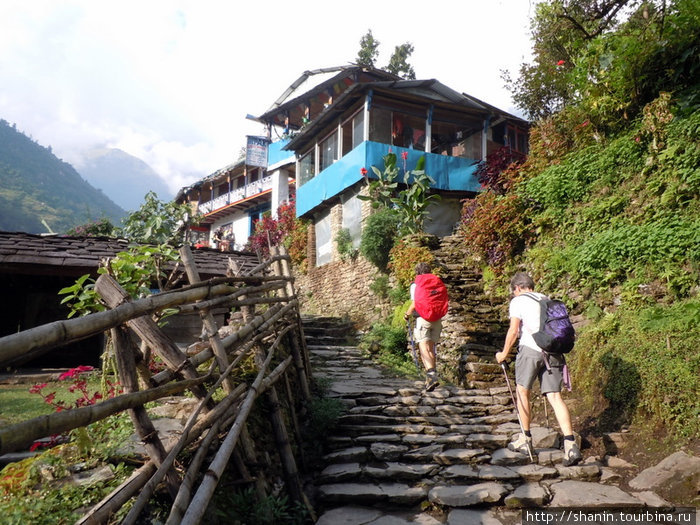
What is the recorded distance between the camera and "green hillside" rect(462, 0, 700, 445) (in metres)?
4.80

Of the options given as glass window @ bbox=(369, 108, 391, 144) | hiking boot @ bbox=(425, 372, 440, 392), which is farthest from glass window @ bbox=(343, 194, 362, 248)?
hiking boot @ bbox=(425, 372, 440, 392)

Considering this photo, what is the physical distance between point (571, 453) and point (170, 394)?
3.80 m

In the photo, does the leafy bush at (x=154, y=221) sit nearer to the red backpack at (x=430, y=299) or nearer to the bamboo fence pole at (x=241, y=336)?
the red backpack at (x=430, y=299)

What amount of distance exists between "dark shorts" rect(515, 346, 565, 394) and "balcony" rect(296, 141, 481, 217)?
950cm

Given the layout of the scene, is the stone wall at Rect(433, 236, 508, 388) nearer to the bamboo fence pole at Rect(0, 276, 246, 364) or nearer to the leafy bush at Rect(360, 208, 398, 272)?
the leafy bush at Rect(360, 208, 398, 272)

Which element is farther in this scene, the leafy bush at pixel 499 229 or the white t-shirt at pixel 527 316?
the leafy bush at pixel 499 229

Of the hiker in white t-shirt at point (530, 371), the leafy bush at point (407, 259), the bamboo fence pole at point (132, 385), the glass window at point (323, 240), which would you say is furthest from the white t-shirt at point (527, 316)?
the glass window at point (323, 240)

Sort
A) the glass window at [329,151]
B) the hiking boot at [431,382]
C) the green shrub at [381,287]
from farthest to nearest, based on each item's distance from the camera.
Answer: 1. the glass window at [329,151]
2. the green shrub at [381,287]
3. the hiking boot at [431,382]

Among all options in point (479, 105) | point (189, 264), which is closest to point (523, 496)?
point (189, 264)

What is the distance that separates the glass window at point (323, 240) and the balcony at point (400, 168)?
43.4 inches

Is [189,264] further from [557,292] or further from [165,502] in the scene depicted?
[557,292]

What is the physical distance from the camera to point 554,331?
4297 millimetres

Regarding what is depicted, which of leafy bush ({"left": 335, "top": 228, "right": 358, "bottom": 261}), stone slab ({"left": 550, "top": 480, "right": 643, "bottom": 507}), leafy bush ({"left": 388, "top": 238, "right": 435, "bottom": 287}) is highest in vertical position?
leafy bush ({"left": 335, "top": 228, "right": 358, "bottom": 261})

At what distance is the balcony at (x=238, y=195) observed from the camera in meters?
24.7
